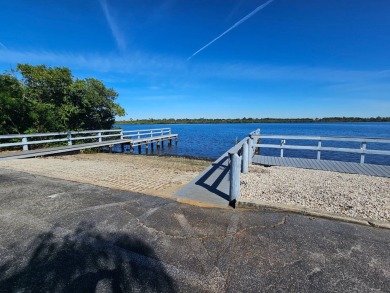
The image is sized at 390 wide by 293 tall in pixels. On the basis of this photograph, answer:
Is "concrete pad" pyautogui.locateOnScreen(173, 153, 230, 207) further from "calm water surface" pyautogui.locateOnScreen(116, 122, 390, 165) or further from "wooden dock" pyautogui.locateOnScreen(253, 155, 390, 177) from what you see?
"calm water surface" pyautogui.locateOnScreen(116, 122, 390, 165)

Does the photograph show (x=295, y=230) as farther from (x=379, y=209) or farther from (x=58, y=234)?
(x=58, y=234)

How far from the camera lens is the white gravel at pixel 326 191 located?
13.3ft

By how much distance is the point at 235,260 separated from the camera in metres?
2.59

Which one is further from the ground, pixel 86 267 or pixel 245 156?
pixel 245 156

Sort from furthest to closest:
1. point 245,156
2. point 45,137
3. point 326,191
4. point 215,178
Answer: point 45,137 → point 245,156 → point 215,178 → point 326,191

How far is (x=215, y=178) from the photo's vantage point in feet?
19.9

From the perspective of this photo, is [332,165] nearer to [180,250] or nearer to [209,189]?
[209,189]

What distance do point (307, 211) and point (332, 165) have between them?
5.37 metres

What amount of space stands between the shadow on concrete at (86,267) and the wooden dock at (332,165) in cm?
722

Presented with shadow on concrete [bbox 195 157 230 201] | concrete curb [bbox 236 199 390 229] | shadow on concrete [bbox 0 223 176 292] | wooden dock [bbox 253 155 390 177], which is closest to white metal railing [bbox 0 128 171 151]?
shadow on concrete [bbox 195 157 230 201]

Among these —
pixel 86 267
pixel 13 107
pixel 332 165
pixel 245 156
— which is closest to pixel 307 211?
pixel 245 156

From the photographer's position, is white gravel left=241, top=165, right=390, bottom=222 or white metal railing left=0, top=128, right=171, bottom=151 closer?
white gravel left=241, top=165, right=390, bottom=222

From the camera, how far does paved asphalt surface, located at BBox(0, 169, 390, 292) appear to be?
223 cm

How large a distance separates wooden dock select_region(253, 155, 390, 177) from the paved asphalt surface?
4.79 metres
